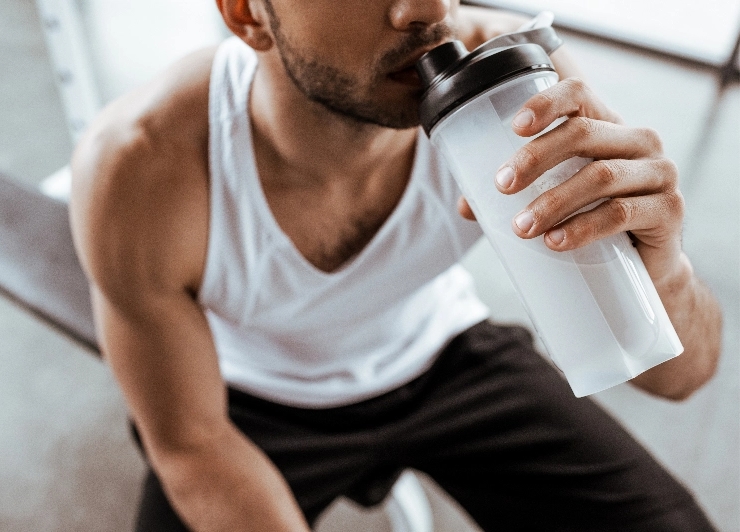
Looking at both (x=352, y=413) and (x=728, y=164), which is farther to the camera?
(x=728, y=164)

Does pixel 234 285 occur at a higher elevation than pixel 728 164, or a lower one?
higher

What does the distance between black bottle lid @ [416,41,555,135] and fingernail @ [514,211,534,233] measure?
3.9 inches

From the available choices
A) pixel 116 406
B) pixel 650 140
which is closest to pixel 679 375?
pixel 650 140

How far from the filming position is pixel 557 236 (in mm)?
538

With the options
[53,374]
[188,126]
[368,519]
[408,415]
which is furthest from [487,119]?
[53,374]

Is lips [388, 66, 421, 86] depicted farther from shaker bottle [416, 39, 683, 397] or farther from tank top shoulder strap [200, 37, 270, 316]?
tank top shoulder strap [200, 37, 270, 316]

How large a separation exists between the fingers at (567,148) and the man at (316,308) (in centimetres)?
13

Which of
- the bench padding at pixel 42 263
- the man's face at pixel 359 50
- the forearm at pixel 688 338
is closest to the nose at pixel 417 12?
the man's face at pixel 359 50

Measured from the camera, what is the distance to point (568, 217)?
555 mm

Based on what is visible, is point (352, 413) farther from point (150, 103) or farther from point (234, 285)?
point (150, 103)

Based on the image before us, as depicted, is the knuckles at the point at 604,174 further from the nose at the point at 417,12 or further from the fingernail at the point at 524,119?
the nose at the point at 417,12

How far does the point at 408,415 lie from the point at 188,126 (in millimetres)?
512

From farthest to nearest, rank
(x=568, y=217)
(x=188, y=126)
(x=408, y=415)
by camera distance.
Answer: (x=408, y=415), (x=188, y=126), (x=568, y=217)

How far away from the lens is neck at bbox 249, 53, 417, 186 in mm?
854
